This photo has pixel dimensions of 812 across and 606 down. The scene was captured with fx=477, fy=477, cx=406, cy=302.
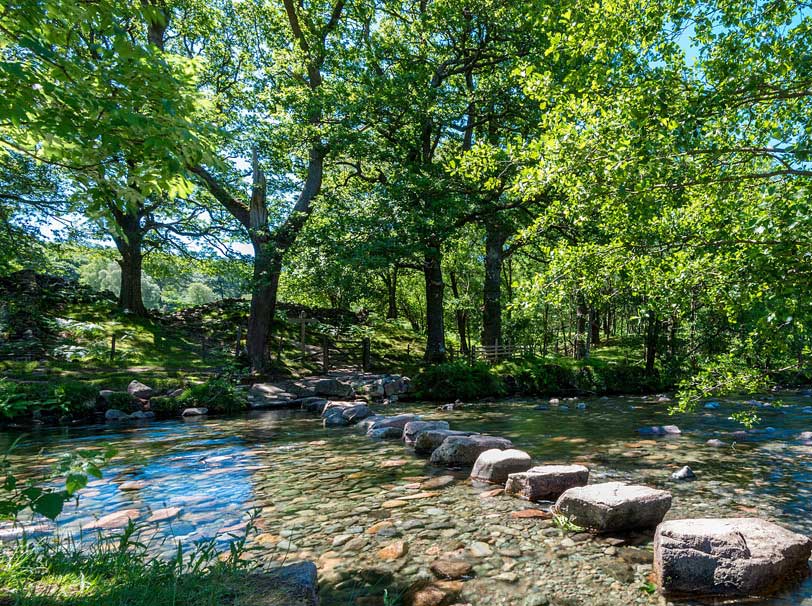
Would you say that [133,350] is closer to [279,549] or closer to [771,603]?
[279,549]

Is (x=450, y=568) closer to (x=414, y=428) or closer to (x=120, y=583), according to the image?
(x=120, y=583)

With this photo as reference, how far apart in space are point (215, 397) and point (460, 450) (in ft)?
30.2

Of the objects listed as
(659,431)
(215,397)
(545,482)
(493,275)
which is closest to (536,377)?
(493,275)

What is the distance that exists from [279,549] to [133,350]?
19177 millimetres

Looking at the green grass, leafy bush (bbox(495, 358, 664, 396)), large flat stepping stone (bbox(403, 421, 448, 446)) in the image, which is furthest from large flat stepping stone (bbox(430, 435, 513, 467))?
leafy bush (bbox(495, 358, 664, 396))

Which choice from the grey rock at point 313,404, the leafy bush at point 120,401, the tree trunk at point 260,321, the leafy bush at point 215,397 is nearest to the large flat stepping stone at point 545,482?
the grey rock at point 313,404

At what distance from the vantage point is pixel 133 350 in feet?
66.4

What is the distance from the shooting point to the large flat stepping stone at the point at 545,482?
215 inches

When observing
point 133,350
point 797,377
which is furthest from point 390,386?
point 797,377

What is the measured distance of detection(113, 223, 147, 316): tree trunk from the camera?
23703 mm

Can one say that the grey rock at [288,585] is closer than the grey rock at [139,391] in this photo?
Yes

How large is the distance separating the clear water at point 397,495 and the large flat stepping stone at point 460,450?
1.07 ft

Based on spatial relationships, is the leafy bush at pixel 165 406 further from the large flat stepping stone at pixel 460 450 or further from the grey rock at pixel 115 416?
the large flat stepping stone at pixel 460 450

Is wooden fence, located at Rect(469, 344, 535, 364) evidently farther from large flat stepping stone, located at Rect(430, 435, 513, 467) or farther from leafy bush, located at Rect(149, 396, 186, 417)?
large flat stepping stone, located at Rect(430, 435, 513, 467)
